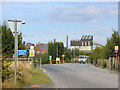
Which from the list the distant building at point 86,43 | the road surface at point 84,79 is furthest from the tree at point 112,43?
the distant building at point 86,43

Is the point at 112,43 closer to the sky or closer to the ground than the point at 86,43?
closer to the ground

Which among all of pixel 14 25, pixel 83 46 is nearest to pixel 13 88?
pixel 14 25

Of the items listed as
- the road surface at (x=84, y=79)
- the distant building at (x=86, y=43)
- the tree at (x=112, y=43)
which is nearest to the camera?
the road surface at (x=84, y=79)

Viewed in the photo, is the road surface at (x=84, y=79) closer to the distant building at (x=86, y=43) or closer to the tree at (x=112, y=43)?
the tree at (x=112, y=43)

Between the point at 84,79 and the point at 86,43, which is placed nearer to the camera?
the point at 84,79

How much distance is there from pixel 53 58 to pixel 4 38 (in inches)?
1970

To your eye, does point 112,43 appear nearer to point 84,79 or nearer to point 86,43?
point 84,79

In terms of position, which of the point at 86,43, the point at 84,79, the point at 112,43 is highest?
the point at 86,43

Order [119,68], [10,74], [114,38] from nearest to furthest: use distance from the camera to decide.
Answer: [10,74]
[119,68]
[114,38]

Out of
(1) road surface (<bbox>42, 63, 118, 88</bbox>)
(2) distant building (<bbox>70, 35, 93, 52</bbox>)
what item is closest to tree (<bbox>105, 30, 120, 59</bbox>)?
(1) road surface (<bbox>42, 63, 118, 88</bbox>)

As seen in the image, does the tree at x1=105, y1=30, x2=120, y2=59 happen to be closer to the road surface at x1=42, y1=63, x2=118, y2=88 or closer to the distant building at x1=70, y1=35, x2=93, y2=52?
the road surface at x1=42, y1=63, x2=118, y2=88

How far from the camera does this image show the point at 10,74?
15.7 metres

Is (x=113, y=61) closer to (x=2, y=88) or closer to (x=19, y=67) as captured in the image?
(x=19, y=67)

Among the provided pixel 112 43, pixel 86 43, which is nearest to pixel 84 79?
pixel 112 43
